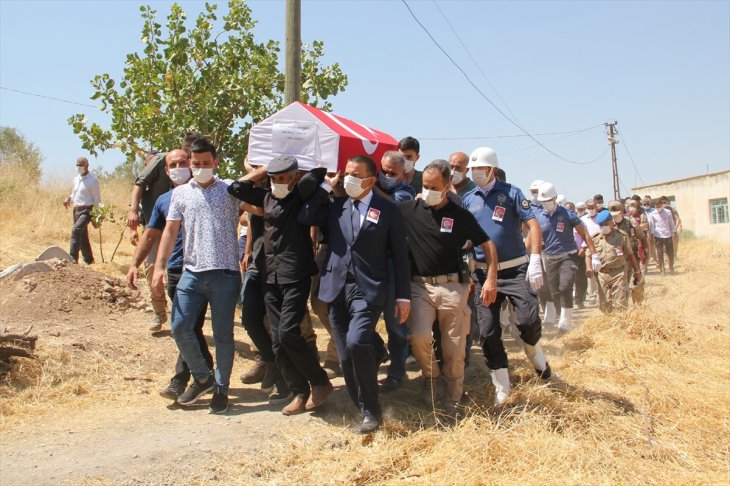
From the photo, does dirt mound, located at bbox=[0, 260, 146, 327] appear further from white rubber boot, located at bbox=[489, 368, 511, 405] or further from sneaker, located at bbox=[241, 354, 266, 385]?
white rubber boot, located at bbox=[489, 368, 511, 405]

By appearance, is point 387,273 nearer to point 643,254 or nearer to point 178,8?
point 178,8

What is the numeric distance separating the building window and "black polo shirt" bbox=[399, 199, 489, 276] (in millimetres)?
29642

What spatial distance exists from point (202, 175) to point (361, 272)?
142 cm

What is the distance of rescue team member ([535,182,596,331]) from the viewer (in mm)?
9273

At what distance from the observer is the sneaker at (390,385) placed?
586 cm

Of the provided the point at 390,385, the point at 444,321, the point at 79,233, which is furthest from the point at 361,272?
the point at 79,233

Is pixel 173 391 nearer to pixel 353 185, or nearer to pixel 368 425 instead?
pixel 368 425

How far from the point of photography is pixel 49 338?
21.7 ft

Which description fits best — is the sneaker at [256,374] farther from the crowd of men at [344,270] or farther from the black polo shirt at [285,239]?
the black polo shirt at [285,239]

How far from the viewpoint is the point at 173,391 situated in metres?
5.50

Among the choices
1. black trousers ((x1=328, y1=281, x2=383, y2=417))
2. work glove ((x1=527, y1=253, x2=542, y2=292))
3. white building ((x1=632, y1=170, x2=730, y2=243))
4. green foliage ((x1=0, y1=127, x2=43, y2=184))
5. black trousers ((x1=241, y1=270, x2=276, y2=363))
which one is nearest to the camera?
black trousers ((x1=328, y1=281, x2=383, y2=417))

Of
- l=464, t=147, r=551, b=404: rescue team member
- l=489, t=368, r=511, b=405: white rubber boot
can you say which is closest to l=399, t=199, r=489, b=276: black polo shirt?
l=464, t=147, r=551, b=404: rescue team member

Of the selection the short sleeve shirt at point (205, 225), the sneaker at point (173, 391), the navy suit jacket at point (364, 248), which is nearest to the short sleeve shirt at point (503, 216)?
the navy suit jacket at point (364, 248)

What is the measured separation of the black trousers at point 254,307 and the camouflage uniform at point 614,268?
212 inches
